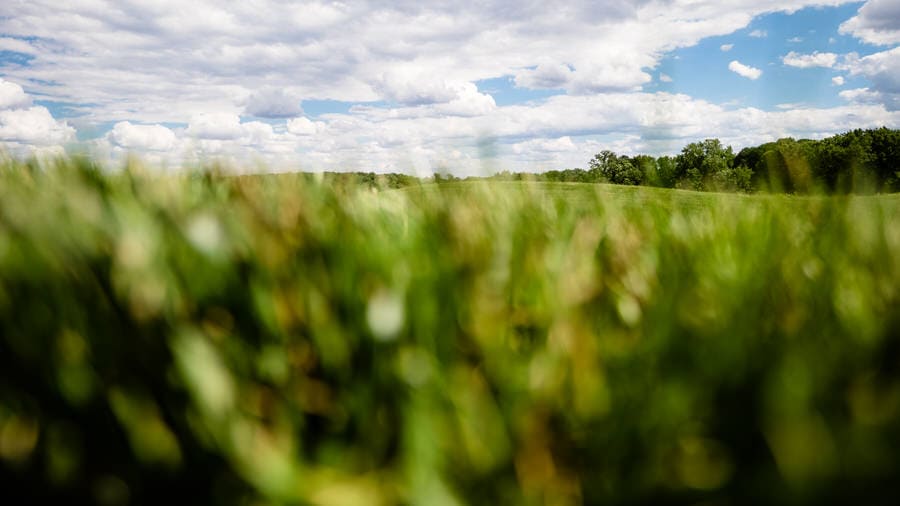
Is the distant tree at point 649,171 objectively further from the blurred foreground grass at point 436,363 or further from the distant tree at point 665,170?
the blurred foreground grass at point 436,363

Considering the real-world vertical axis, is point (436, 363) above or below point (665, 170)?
below

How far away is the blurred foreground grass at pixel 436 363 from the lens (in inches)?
46.8

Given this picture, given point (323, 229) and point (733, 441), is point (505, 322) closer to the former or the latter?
point (733, 441)

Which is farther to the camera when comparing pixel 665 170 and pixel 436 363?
pixel 665 170

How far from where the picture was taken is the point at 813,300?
1.57 m

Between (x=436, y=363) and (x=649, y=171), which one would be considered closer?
(x=436, y=363)

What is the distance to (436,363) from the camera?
4.46 feet

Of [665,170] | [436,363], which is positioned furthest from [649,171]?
[436,363]

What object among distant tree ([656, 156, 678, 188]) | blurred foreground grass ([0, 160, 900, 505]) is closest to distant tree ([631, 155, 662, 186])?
distant tree ([656, 156, 678, 188])

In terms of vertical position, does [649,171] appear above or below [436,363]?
above

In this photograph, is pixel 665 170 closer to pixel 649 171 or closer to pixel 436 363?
pixel 649 171

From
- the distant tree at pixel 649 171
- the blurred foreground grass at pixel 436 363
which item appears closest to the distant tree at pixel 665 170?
the distant tree at pixel 649 171

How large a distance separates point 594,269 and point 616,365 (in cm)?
47

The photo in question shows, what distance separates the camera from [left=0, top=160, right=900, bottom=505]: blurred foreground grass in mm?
1188
